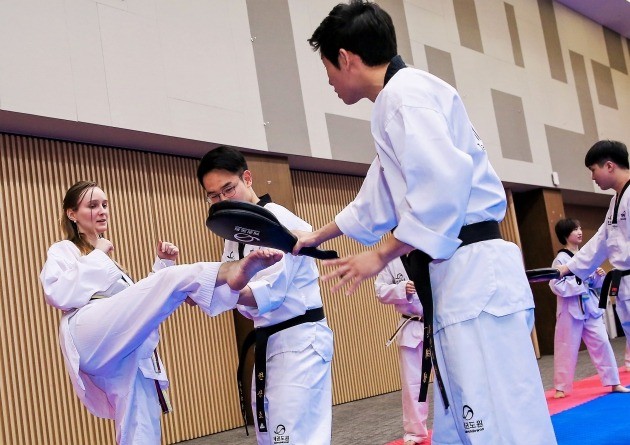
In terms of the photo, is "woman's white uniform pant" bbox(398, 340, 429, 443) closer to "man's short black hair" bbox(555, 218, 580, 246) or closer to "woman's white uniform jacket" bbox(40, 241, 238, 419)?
"woman's white uniform jacket" bbox(40, 241, 238, 419)

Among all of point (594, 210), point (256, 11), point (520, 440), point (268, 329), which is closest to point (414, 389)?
point (268, 329)

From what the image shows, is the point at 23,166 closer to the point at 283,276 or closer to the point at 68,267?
the point at 68,267

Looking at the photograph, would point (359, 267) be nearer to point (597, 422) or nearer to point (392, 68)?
point (392, 68)

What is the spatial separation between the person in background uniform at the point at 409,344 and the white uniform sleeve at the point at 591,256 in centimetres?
106

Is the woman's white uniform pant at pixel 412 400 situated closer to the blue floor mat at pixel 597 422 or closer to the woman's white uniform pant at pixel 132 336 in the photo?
the blue floor mat at pixel 597 422

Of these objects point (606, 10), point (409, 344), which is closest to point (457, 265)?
point (409, 344)

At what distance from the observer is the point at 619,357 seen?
9164 mm

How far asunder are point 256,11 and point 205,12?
2.28 ft

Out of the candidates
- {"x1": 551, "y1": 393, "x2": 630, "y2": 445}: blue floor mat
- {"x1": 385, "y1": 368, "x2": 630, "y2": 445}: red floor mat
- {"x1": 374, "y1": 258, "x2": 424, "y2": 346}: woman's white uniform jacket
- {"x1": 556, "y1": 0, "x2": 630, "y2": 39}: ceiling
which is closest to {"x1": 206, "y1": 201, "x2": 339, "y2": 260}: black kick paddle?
{"x1": 551, "y1": 393, "x2": 630, "y2": 445}: blue floor mat

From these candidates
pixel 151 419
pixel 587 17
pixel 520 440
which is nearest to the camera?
pixel 520 440

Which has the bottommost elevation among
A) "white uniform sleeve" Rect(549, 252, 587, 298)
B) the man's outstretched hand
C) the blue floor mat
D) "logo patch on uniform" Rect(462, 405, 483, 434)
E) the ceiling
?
the blue floor mat

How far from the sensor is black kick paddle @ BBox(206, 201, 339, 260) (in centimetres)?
204

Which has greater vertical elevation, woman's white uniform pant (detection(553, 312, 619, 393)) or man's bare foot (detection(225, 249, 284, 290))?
man's bare foot (detection(225, 249, 284, 290))

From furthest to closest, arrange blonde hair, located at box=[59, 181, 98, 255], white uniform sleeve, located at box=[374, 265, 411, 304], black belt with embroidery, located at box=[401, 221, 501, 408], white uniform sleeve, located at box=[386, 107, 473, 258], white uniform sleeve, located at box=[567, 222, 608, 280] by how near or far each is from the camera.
→ white uniform sleeve, located at box=[374, 265, 411, 304], white uniform sleeve, located at box=[567, 222, 608, 280], blonde hair, located at box=[59, 181, 98, 255], black belt with embroidery, located at box=[401, 221, 501, 408], white uniform sleeve, located at box=[386, 107, 473, 258]
